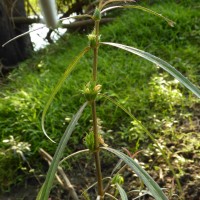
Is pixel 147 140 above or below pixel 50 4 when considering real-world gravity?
above

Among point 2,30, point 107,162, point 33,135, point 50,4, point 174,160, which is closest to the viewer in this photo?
point 50,4

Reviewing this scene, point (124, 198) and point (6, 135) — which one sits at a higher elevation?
point (6, 135)

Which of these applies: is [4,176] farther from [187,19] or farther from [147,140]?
[187,19]

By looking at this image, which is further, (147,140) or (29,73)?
(29,73)

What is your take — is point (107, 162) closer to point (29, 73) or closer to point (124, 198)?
point (124, 198)

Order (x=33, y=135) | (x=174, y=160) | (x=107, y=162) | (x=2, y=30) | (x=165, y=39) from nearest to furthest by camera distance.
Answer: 1. (x=174, y=160)
2. (x=107, y=162)
3. (x=33, y=135)
4. (x=165, y=39)
5. (x=2, y=30)

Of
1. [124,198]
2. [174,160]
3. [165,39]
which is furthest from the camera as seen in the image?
[165,39]

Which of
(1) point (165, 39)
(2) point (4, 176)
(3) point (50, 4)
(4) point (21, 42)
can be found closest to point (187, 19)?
(1) point (165, 39)

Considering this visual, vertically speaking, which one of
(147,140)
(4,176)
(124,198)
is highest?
(147,140)

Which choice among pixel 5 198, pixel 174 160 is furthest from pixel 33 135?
pixel 174 160
